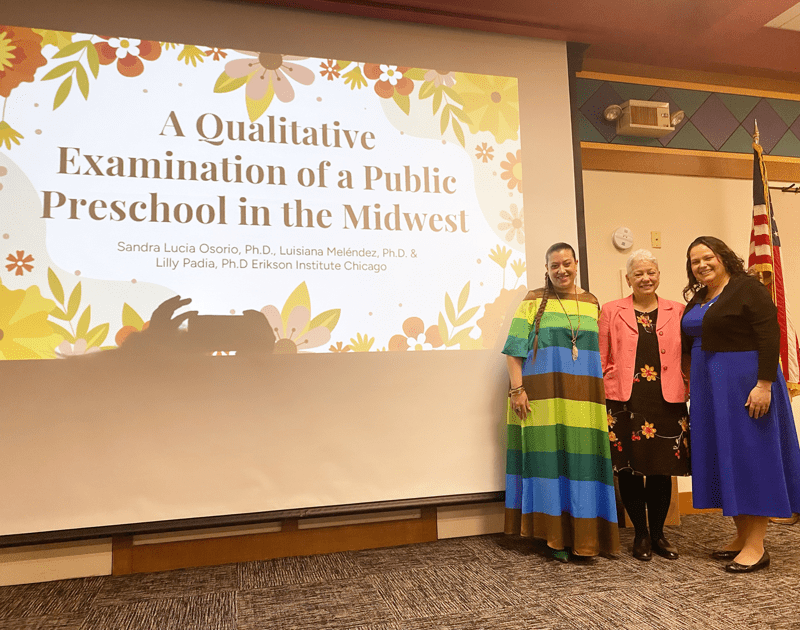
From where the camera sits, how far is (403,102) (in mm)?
2695

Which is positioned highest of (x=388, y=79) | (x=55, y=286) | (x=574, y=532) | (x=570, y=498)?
(x=388, y=79)

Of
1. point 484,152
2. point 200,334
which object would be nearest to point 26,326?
point 200,334

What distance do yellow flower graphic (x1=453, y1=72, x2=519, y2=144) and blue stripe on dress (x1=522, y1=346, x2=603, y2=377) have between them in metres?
1.08

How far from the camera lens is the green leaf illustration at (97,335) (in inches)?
89.7

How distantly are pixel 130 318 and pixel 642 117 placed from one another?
2.89 metres

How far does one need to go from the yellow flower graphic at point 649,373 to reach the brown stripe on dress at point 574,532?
0.61m

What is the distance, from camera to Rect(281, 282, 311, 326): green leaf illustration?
2.46 meters

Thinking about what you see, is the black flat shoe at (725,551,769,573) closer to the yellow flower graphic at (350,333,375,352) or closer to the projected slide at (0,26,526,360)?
the projected slide at (0,26,526,360)

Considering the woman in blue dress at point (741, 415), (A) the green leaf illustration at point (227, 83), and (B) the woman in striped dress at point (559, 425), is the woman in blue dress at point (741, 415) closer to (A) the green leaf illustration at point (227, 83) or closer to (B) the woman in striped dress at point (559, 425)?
(B) the woman in striped dress at point (559, 425)

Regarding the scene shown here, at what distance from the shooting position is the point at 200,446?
237 centimetres

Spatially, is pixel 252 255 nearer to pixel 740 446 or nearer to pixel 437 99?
pixel 437 99

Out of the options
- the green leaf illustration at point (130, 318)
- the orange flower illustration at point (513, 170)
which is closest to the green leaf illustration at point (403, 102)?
the orange flower illustration at point (513, 170)

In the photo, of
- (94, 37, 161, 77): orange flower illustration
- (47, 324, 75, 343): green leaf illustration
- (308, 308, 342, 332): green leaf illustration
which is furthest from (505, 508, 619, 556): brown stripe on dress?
(94, 37, 161, 77): orange flower illustration

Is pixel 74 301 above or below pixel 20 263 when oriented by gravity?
below
